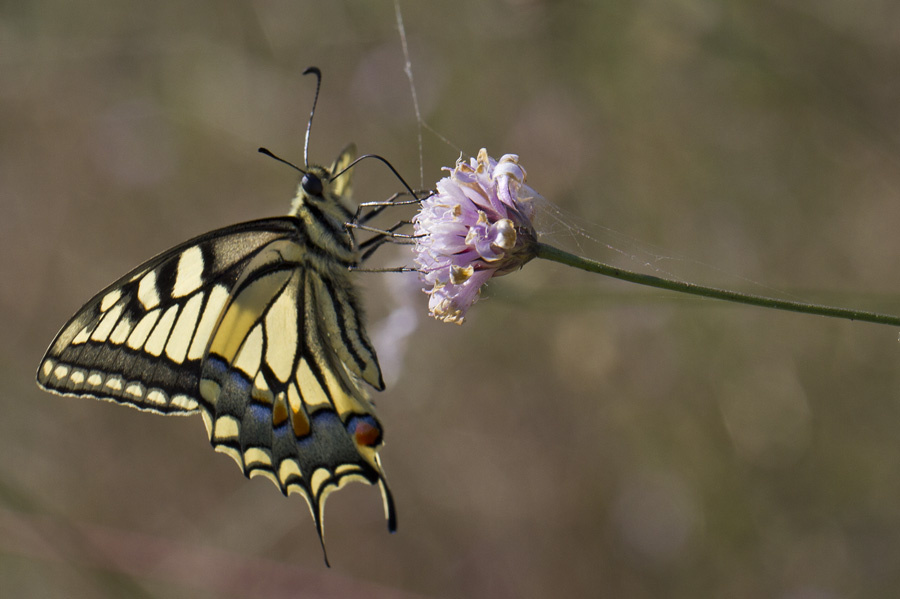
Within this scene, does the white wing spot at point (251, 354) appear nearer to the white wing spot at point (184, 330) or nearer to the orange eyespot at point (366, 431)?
the white wing spot at point (184, 330)

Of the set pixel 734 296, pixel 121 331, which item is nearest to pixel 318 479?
pixel 121 331

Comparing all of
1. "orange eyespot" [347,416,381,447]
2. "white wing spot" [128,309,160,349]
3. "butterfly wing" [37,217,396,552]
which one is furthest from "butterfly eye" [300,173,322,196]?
"orange eyespot" [347,416,381,447]

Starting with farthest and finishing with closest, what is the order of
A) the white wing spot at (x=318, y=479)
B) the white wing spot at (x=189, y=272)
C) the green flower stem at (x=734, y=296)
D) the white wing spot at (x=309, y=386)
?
the white wing spot at (x=309, y=386)
the white wing spot at (x=318, y=479)
the white wing spot at (x=189, y=272)
the green flower stem at (x=734, y=296)

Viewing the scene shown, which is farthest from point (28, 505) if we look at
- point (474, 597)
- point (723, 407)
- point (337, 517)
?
point (723, 407)

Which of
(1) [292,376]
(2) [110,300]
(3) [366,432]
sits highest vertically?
(2) [110,300]

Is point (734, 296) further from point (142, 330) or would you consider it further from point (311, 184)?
point (142, 330)

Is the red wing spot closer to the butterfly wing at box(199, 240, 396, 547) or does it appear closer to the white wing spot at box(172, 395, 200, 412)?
the butterfly wing at box(199, 240, 396, 547)

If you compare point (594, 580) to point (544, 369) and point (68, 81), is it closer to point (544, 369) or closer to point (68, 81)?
point (544, 369)

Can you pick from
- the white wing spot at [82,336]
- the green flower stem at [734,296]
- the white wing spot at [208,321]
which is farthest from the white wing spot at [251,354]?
the green flower stem at [734,296]
